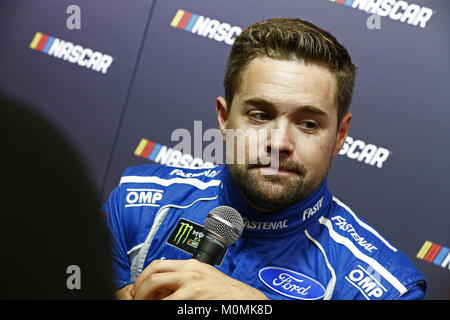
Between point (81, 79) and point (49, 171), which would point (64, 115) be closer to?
point (81, 79)

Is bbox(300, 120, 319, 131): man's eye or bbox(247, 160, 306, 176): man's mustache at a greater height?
bbox(300, 120, 319, 131): man's eye

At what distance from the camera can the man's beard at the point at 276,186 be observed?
3.88ft

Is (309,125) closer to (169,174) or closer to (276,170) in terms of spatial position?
(276,170)

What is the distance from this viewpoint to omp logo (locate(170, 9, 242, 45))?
2031 millimetres

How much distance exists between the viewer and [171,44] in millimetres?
2117

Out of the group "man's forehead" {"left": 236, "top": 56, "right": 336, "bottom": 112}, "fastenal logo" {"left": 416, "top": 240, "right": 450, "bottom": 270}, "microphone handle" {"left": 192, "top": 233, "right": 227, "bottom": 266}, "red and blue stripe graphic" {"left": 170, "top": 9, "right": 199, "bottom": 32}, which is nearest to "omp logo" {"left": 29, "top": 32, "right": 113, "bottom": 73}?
"red and blue stripe graphic" {"left": 170, "top": 9, "right": 199, "bottom": 32}

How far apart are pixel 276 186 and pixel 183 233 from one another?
0.98 ft

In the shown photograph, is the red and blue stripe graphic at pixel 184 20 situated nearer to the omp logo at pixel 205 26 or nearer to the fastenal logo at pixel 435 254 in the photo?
the omp logo at pixel 205 26

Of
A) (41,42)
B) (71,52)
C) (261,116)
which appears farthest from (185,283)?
(41,42)

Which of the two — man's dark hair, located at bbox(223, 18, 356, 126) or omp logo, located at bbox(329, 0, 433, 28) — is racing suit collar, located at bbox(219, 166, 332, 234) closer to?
man's dark hair, located at bbox(223, 18, 356, 126)

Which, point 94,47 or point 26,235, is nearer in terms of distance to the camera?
point 26,235

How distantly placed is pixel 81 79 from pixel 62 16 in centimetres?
31

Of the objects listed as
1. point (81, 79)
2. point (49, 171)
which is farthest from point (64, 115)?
point (49, 171)

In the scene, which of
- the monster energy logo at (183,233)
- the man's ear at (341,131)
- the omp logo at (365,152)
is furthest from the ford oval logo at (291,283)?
the omp logo at (365,152)
